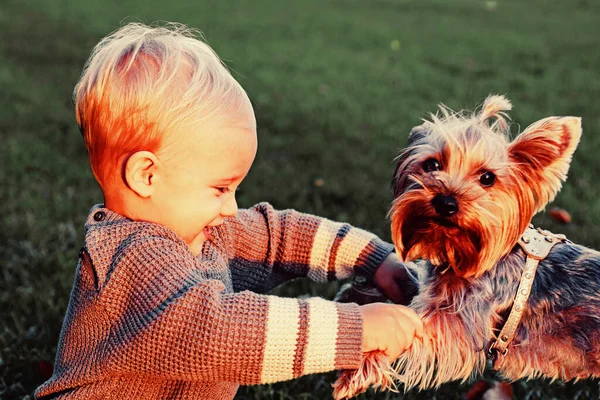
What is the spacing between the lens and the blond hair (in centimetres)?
253

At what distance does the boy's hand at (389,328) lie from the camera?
2.63 metres

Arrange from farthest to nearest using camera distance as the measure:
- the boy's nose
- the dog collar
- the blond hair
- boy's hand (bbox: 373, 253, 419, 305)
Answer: boy's hand (bbox: 373, 253, 419, 305), the dog collar, the boy's nose, the blond hair

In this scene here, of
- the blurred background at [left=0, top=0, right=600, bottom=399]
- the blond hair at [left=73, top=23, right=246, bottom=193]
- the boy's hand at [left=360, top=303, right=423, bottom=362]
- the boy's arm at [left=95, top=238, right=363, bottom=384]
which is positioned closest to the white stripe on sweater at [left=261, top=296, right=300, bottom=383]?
the boy's arm at [left=95, top=238, right=363, bottom=384]

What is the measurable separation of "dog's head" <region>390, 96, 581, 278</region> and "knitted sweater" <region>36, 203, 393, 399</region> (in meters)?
0.63

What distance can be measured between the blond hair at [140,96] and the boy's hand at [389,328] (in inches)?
40.1

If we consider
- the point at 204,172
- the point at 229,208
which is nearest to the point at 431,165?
the point at 229,208

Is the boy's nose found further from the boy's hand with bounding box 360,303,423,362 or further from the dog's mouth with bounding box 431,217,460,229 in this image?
the dog's mouth with bounding box 431,217,460,229

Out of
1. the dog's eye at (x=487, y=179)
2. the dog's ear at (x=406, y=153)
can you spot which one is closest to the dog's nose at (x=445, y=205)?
the dog's eye at (x=487, y=179)

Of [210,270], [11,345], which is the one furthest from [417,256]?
[11,345]

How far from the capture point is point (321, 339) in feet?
8.05

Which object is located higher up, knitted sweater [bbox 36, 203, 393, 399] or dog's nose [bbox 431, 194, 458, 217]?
dog's nose [bbox 431, 194, 458, 217]

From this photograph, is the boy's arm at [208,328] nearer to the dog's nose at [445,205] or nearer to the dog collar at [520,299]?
the dog's nose at [445,205]

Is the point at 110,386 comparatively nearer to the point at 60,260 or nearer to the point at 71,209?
the point at 60,260

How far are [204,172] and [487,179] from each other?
1.26 meters
